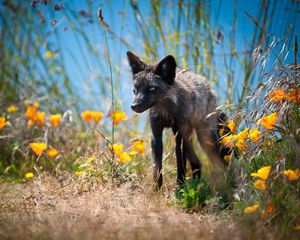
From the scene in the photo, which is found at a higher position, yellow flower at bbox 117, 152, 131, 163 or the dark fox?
the dark fox

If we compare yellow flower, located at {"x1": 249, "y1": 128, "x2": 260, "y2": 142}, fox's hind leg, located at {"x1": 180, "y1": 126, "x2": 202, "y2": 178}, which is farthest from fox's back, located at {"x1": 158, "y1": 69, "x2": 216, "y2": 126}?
yellow flower, located at {"x1": 249, "y1": 128, "x2": 260, "y2": 142}

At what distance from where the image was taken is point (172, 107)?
5.40 m

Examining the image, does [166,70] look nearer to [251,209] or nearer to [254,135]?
[254,135]

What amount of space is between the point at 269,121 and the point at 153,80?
1.64 m

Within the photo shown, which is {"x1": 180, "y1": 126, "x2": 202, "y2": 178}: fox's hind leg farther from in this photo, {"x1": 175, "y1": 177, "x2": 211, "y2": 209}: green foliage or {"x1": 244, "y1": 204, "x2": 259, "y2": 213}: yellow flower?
{"x1": 244, "y1": 204, "x2": 259, "y2": 213}: yellow flower

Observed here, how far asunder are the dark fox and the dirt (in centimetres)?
60

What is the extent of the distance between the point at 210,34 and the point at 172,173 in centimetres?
224

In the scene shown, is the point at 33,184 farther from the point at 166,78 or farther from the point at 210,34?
the point at 210,34

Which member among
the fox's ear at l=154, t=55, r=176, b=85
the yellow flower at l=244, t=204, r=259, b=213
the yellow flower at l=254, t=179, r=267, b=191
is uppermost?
the fox's ear at l=154, t=55, r=176, b=85

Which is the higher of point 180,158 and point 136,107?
point 136,107

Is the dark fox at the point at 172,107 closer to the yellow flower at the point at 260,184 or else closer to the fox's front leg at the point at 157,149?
the fox's front leg at the point at 157,149

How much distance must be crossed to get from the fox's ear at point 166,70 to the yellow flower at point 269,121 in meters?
1.48

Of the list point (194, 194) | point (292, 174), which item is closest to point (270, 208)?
point (292, 174)

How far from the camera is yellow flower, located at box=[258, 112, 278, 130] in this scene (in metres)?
4.05
